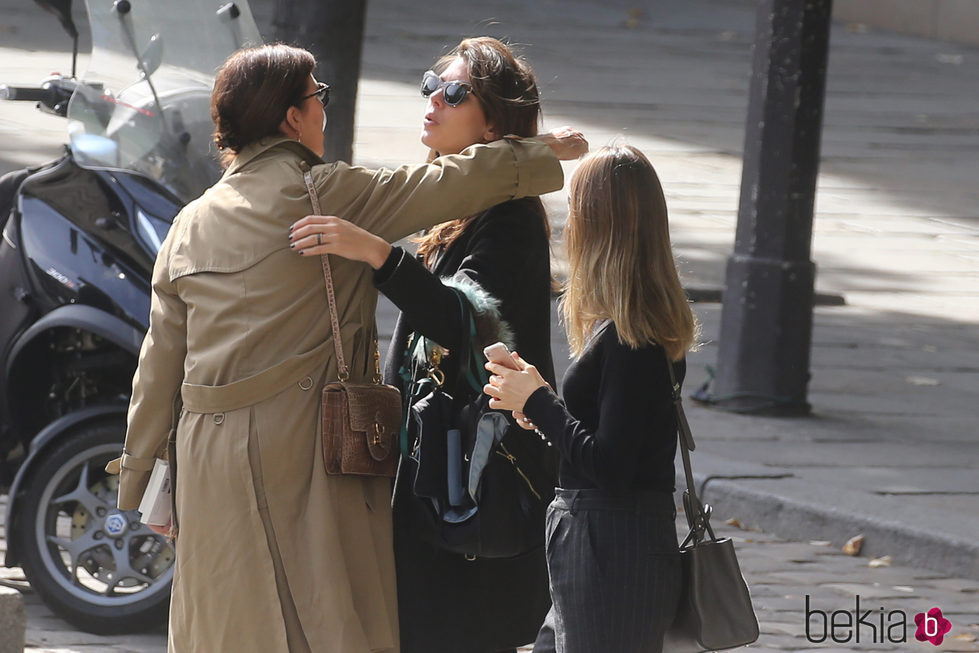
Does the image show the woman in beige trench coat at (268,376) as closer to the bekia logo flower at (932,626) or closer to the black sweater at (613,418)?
the black sweater at (613,418)

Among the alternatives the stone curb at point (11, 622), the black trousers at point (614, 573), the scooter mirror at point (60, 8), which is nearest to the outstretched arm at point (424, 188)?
the black trousers at point (614, 573)

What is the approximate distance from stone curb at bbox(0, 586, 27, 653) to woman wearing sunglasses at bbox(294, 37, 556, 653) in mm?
1439

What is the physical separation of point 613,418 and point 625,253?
32 centimetres

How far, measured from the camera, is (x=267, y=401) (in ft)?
10.1

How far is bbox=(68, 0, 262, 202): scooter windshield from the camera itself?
15.7ft

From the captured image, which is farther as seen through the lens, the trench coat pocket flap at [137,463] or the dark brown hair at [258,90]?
the trench coat pocket flap at [137,463]

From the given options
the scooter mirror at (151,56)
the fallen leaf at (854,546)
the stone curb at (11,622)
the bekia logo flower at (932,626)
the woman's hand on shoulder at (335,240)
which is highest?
the scooter mirror at (151,56)

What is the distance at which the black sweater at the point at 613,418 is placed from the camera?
114 inches

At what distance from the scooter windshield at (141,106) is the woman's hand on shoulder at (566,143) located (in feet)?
5.50

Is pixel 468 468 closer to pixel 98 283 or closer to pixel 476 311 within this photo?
pixel 476 311

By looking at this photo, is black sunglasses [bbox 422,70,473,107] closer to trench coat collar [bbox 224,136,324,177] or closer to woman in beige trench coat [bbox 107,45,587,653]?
woman in beige trench coat [bbox 107,45,587,653]

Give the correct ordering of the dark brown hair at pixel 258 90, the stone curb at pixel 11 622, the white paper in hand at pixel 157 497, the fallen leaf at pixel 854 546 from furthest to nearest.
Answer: the fallen leaf at pixel 854 546 → the stone curb at pixel 11 622 → the white paper in hand at pixel 157 497 → the dark brown hair at pixel 258 90

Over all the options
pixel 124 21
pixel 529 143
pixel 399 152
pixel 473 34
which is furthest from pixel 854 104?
pixel 529 143

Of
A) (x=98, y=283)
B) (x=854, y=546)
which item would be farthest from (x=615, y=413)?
(x=854, y=546)
